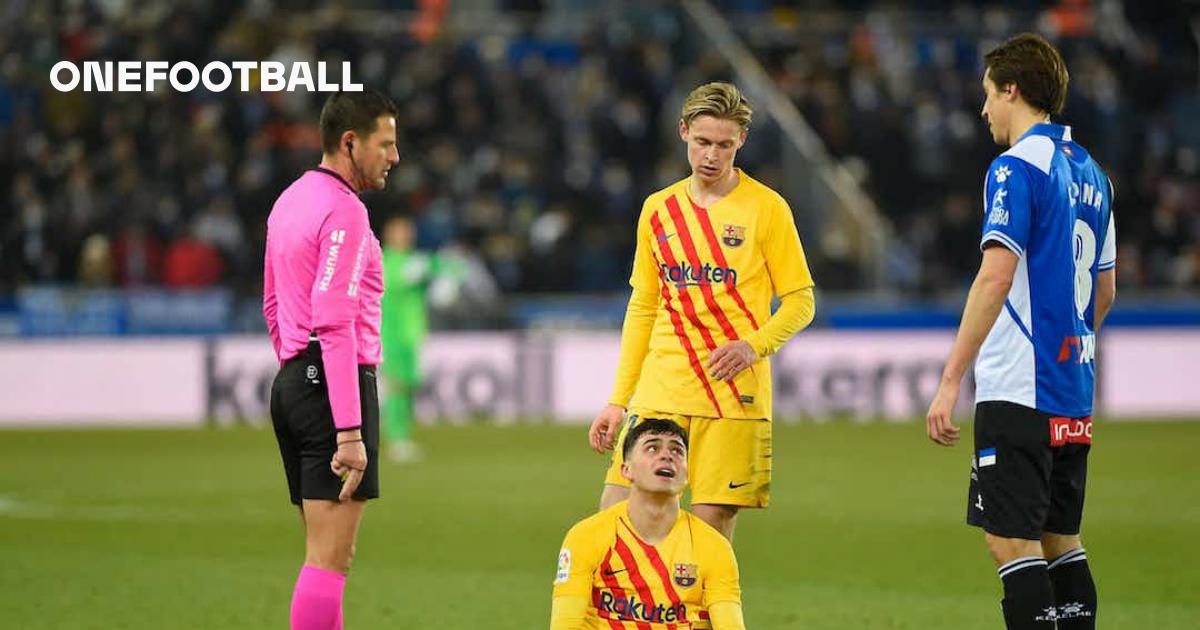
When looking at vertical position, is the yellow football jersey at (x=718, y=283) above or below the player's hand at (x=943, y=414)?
above

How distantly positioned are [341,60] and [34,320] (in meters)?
5.33

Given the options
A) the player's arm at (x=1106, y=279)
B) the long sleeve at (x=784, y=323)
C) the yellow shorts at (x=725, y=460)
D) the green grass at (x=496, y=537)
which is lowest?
the green grass at (x=496, y=537)

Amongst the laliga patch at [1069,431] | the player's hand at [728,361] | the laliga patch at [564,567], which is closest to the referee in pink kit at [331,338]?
the laliga patch at [564,567]

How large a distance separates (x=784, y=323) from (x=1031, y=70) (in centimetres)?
121

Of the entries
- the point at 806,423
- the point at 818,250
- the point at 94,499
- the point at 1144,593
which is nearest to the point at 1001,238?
the point at 1144,593

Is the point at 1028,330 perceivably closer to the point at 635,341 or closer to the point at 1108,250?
the point at 1108,250

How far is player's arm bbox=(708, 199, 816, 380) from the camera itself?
6371 millimetres

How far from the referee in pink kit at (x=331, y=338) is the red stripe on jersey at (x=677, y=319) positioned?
100 cm

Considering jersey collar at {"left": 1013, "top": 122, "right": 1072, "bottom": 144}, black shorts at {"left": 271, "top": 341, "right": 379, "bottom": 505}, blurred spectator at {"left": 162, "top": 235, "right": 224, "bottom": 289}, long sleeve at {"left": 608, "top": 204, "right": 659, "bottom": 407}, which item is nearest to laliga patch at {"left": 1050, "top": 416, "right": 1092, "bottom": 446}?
jersey collar at {"left": 1013, "top": 122, "right": 1072, "bottom": 144}

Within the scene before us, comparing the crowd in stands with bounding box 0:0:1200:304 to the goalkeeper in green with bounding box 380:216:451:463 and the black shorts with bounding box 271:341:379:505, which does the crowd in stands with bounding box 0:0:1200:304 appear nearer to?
the goalkeeper in green with bounding box 380:216:451:463

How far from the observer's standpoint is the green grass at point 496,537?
8.71 metres

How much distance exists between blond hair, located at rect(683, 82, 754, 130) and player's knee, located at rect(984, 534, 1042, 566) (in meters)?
1.66

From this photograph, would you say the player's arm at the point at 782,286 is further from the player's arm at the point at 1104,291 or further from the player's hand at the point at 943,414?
the player's arm at the point at 1104,291

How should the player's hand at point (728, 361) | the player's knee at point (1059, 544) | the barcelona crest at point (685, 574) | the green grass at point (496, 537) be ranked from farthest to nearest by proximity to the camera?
the green grass at point (496, 537) → the player's hand at point (728, 361) → the player's knee at point (1059, 544) → the barcelona crest at point (685, 574)
